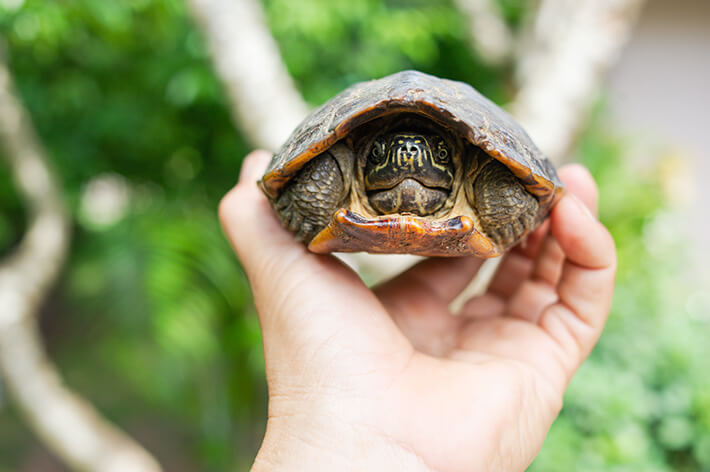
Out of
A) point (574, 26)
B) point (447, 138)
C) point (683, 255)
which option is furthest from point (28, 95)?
point (683, 255)

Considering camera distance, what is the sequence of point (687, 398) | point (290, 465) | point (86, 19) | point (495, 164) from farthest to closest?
point (86, 19), point (687, 398), point (495, 164), point (290, 465)

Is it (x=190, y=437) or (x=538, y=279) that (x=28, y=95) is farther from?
(x=538, y=279)

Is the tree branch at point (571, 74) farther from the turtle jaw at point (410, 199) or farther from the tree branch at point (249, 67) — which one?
the turtle jaw at point (410, 199)

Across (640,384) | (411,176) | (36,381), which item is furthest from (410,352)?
(36,381)

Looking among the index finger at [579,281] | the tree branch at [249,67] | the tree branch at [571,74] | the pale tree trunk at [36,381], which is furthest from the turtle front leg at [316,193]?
the pale tree trunk at [36,381]

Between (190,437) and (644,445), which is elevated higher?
(644,445)

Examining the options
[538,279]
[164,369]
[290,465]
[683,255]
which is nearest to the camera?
[290,465]

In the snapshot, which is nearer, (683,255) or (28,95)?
(28,95)
